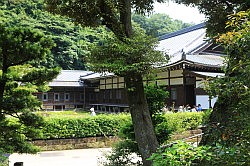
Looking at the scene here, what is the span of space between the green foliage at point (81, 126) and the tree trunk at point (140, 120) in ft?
16.5

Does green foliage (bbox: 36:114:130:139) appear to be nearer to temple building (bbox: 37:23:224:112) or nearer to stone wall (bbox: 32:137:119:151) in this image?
stone wall (bbox: 32:137:119:151)

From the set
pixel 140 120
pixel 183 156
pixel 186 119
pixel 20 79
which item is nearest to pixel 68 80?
pixel 186 119

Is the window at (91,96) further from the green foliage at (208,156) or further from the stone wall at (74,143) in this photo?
the green foliage at (208,156)

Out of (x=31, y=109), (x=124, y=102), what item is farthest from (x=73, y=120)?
(x=124, y=102)

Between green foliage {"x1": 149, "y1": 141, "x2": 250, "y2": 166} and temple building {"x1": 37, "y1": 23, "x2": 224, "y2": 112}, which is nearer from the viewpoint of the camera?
green foliage {"x1": 149, "y1": 141, "x2": 250, "y2": 166}

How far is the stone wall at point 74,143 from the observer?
390 inches

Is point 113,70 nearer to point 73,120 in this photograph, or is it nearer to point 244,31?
point 244,31

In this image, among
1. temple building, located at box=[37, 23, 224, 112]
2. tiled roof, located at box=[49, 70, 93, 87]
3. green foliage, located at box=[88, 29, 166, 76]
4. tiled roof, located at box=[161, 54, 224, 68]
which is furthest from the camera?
tiled roof, located at box=[49, 70, 93, 87]

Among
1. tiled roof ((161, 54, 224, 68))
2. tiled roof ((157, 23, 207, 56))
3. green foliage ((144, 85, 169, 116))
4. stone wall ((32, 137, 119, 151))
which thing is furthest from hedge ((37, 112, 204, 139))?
tiled roof ((157, 23, 207, 56))

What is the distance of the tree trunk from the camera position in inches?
183

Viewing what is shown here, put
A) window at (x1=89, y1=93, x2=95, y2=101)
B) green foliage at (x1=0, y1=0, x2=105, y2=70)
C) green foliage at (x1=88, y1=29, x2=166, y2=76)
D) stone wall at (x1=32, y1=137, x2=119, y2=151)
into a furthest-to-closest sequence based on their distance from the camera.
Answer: green foliage at (x1=0, y1=0, x2=105, y2=70) → window at (x1=89, y1=93, x2=95, y2=101) → stone wall at (x1=32, y1=137, x2=119, y2=151) → green foliage at (x1=88, y1=29, x2=166, y2=76)

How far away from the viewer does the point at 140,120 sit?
4.66 meters

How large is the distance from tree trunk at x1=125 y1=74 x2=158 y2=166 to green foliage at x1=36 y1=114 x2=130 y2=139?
5032 millimetres

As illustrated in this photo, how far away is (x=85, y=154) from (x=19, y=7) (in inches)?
1459
